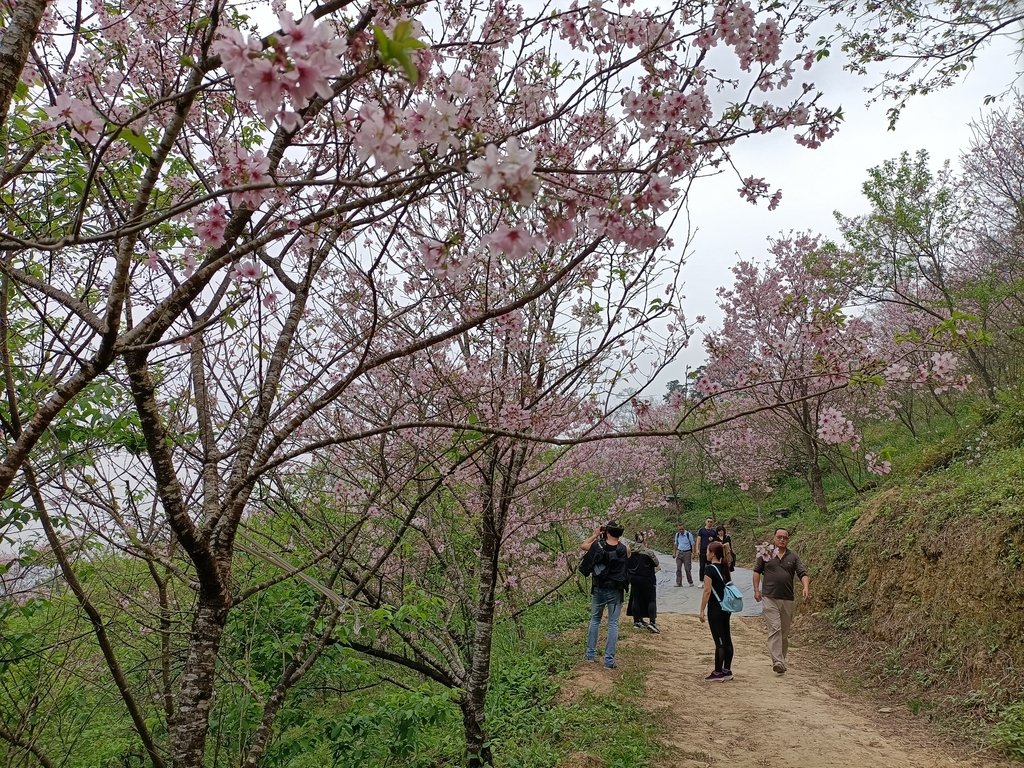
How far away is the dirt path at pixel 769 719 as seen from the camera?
4.66m

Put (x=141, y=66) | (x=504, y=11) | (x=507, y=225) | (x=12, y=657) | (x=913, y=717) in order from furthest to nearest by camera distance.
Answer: (x=913, y=717), (x=504, y=11), (x=141, y=66), (x=12, y=657), (x=507, y=225)

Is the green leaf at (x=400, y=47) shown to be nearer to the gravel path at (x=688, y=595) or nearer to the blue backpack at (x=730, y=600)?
the blue backpack at (x=730, y=600)

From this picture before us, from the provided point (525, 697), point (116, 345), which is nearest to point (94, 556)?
point (116, 345)

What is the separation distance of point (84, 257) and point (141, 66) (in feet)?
3.34

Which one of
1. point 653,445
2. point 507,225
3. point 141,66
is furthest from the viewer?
point 653,445

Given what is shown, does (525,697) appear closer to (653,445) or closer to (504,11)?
(504,11)

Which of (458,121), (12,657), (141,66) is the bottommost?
(12,657)

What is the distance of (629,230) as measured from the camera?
6.34ft

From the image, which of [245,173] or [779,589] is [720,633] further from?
[245,173]

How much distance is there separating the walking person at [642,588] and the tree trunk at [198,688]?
6.55 meters

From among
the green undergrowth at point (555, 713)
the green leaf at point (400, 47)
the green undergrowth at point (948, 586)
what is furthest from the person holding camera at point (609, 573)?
the green leaf at point (400, 47)

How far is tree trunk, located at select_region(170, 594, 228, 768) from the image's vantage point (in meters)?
2.09

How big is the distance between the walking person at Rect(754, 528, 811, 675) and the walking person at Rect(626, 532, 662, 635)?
5.79 ft

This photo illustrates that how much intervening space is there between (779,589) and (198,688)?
6.27 m
